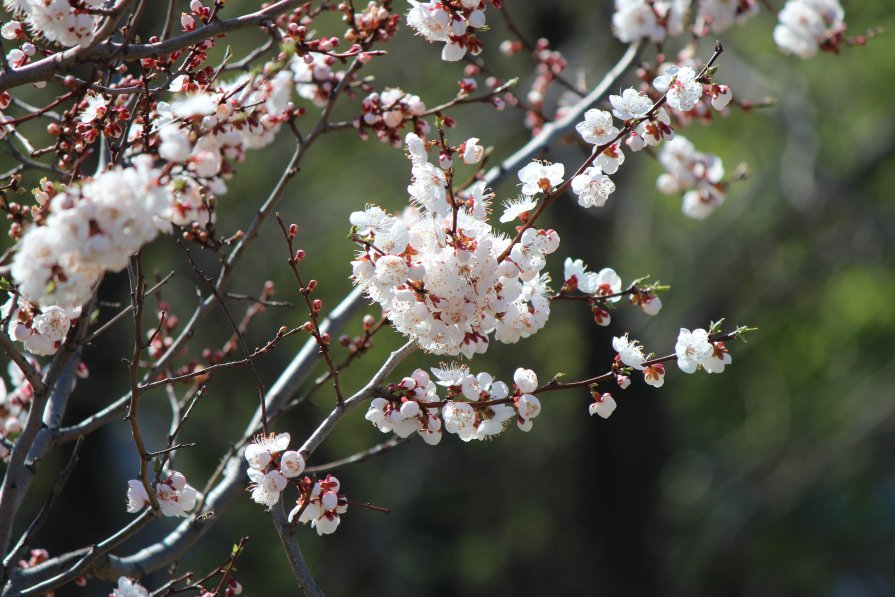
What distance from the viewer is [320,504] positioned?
2.20m

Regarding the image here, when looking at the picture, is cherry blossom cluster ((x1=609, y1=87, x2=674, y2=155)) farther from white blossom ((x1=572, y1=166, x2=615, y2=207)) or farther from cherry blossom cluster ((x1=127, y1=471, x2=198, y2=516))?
cherry blossom cluster ((x1=127, y1=471, x2=198, y2=516))

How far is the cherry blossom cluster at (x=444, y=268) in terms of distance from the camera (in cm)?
210

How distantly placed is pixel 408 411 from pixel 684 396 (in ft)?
35.2

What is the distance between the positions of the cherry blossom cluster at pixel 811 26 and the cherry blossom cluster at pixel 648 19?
0.64m

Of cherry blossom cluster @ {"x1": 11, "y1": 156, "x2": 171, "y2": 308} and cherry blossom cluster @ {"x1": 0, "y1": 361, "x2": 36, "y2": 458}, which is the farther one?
cherry blossom cluster @ {"x1": 0, "y1": 361, "x2": 36, "y2": 458}

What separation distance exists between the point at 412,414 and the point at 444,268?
14.9 inches

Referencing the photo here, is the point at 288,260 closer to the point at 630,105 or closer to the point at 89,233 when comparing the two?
the point at 89,233

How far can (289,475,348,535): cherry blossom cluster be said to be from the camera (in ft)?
7.12

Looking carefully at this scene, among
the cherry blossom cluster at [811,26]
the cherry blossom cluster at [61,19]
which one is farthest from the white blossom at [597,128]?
the cherry blossom cluster at [811,26]

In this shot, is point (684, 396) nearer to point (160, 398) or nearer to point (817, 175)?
point (817, 175)

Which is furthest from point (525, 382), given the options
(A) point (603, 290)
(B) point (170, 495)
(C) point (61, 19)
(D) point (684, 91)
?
(C) point (61, 19)

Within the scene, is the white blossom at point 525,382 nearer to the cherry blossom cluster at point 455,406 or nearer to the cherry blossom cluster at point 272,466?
the cherry blossom cluster at point 455,406

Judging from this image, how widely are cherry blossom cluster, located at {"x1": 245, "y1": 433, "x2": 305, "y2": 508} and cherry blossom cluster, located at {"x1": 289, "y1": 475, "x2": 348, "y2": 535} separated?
5 cm

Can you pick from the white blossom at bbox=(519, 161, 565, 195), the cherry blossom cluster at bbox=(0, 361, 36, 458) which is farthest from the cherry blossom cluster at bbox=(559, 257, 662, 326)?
the cherry blossom cluster at bbox=(0, 361, 36, 458)
